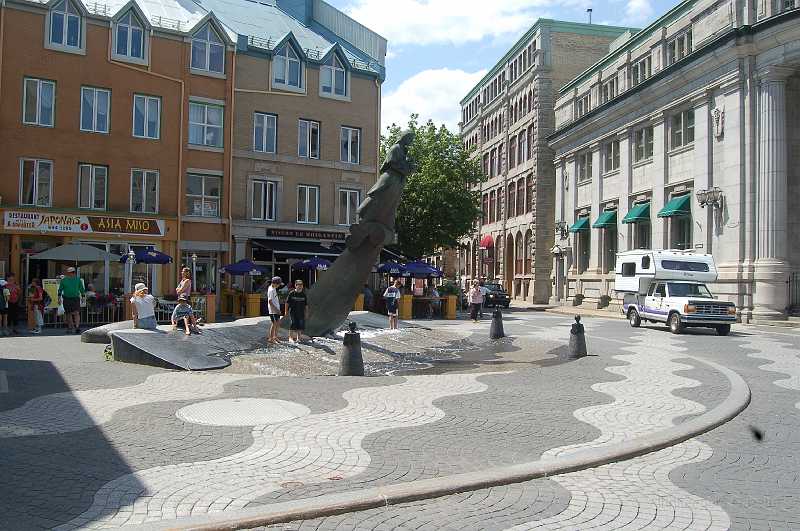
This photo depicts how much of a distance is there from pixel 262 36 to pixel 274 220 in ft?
32.8

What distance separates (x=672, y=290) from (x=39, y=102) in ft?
85.4

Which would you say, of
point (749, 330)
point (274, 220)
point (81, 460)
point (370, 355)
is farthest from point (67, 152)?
point (749, 330)

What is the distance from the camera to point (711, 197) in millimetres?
31359

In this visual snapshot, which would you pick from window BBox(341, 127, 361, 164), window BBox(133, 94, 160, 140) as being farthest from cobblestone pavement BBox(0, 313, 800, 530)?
window BBox(341, 127, 361, 164)

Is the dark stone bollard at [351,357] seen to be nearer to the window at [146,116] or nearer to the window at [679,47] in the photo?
the window at [146,116]

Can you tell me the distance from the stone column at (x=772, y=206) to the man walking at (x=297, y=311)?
21.5 meters

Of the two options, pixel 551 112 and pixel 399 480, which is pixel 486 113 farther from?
pixel 399 480

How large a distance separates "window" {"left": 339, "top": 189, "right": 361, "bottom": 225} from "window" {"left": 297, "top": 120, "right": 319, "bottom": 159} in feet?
8.09

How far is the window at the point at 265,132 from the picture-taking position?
3391cm

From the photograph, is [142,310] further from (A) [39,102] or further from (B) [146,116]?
(B) [146,116]

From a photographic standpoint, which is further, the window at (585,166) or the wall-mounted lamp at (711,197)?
the window at (585,166)

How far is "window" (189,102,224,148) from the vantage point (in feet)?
106

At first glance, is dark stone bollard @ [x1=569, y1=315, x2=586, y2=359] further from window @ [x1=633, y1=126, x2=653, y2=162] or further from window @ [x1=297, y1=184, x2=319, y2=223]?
window @ [x1=633, y1=126, x2=653, y2=162]

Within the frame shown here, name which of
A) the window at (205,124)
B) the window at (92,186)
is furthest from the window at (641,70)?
the window at (92,186)
